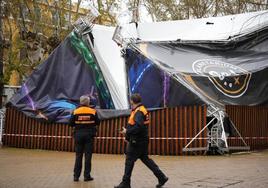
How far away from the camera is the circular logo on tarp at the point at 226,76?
18.2m

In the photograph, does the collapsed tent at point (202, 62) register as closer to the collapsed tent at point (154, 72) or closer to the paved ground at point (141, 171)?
the collapsed tent at point (154, 72)

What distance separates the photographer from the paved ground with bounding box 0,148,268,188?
33.0 feet

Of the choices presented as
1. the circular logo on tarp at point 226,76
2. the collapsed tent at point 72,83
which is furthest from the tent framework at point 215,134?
the collapsed tent at point 72,83

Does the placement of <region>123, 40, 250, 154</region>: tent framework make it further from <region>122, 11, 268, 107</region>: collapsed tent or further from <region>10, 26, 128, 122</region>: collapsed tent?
<region>10, 26, 128, 122</region>: collapsed tent

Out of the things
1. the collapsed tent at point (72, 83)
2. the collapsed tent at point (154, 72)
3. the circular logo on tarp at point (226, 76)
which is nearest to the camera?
the collapsed tent at point (154, 72)

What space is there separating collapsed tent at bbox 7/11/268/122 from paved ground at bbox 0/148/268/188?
2.51 m

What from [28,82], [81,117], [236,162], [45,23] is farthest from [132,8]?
[81,117]

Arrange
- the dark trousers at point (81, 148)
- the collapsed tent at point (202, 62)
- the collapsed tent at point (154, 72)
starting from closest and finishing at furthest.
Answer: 1. the dark trousers at point (81, 148)
2. the collapsed tent at point (202, 62)
3. the collapsed tent at point (154, 72)

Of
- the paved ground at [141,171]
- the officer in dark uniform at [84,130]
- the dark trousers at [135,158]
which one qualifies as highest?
the officer in dark uniform at [84,130]

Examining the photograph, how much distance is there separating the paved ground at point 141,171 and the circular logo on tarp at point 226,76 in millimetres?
2706

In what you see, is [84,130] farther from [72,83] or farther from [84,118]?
[72,83]

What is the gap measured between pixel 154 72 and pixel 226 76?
2.67 meters

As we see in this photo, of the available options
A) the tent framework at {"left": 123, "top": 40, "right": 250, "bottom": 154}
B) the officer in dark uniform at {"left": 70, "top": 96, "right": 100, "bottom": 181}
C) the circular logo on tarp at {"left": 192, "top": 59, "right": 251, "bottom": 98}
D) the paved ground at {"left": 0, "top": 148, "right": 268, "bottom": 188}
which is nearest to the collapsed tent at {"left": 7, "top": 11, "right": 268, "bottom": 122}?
the circular logo on tarp at {"left": 192, "top": 59, "right": 251, "bottom": 98}

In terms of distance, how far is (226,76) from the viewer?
730 inches
